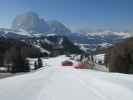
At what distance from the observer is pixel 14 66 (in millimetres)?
68250

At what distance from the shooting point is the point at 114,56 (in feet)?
183

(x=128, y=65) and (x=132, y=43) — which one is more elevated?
(x=132, y=43)

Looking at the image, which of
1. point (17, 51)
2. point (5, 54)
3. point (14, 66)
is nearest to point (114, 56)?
point (14, 66)

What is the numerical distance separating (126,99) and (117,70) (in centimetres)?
4205

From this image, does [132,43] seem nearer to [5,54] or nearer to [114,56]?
[114,56]

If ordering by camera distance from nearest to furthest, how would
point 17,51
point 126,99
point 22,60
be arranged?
1. point 126,99
2. point 22,60
3. point 17,51

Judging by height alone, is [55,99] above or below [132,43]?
below

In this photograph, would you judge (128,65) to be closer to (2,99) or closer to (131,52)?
(131,52)

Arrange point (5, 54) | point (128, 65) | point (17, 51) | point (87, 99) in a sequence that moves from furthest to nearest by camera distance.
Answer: point (5, 54) → point (17, 51) → point (128, 65) → point (87, 99)

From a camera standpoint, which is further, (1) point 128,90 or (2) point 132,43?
(2) point 132,43

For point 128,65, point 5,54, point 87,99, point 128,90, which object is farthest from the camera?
point 5,54

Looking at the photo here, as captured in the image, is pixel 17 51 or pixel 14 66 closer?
pixel 14 66

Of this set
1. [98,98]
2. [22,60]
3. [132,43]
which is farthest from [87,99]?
[22,60]

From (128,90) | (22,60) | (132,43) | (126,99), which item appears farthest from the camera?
(22,60)
